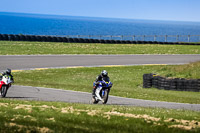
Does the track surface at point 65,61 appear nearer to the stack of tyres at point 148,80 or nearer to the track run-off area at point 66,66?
the track run-off area at point 66,66

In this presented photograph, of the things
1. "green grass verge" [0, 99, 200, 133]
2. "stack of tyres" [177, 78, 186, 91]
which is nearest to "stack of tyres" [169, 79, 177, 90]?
"stack of tyres" [177, 78, 186, 91]

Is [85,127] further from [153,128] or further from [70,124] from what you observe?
[153,128]

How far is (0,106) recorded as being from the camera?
35.6 ft

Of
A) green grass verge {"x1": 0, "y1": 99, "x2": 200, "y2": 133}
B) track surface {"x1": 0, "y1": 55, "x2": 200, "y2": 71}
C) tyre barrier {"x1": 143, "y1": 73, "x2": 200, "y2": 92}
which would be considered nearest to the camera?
green grass verge {"x1": 0, "y1": 99, "x2": 200, "y2": 133}

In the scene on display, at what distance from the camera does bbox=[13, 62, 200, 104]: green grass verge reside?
17.2 metres

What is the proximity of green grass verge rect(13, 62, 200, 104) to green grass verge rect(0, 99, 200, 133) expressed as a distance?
6.65 meters

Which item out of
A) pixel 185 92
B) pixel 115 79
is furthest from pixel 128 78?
pixel 185 92

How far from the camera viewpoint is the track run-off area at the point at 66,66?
49.3ft

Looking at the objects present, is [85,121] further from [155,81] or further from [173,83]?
[155,81]

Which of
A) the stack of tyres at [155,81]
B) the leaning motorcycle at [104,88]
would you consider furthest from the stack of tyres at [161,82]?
the leaning motorcycle at [104,88]

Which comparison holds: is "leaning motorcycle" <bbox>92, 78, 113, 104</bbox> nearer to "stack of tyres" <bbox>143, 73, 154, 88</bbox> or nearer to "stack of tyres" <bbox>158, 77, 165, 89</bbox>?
"stack of tyres" <bbox>158, 77, 165, 89</bbox>

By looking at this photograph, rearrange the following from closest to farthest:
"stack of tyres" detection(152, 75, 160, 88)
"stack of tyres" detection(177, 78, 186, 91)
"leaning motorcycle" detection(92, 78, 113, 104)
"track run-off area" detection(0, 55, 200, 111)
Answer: "leaning motorcycle" detection(92, 78, 113, 104)
"track run-off area" detection(0, 55, 200, 111)
"stack of tyres" detection(177, 78, 186, 91)
"stack of tyres" detection(152, 75, 160, 88)

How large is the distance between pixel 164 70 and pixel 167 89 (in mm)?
4380

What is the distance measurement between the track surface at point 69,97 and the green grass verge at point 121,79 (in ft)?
3.47
